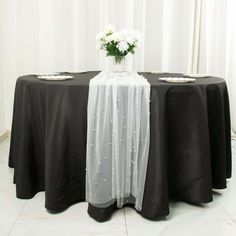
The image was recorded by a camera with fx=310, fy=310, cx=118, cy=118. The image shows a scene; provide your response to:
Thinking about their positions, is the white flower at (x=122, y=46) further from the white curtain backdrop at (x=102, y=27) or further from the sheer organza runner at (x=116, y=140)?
the white curtain backdrop at (x=102, y=27)

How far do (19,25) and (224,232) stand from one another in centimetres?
265

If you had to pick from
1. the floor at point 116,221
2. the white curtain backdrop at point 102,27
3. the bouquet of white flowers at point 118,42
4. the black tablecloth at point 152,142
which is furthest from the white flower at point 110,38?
the white curtain backdrop at point 102,27

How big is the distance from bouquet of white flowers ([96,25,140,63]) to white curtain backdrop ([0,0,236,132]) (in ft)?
3.90

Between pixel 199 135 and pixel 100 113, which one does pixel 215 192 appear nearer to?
pixel 199 135

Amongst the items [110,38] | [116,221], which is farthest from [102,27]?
[116,221]

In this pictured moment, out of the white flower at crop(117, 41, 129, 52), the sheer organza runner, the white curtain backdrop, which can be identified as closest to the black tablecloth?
the sheer organza runner

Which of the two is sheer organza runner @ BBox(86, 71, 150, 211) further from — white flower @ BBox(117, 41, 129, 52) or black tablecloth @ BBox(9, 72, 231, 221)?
white flower @ BBox(117, 41, 129, 52)

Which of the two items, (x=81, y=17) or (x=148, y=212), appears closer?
(x=148, y=212)

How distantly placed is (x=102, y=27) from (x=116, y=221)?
208cm

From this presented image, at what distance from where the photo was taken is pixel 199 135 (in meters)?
1.75

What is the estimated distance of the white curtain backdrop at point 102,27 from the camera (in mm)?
3111

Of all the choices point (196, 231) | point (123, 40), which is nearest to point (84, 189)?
point (196, 231)

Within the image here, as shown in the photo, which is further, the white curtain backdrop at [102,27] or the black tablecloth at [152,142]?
the white curtain backdrop at [102,27]

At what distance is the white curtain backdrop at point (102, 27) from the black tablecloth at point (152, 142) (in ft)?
4.31
